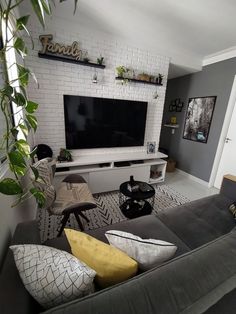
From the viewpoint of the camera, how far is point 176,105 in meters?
4.01

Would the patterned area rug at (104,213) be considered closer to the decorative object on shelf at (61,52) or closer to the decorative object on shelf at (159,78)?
the decorative object on shelf at (159,78)

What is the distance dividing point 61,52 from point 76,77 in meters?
0.35

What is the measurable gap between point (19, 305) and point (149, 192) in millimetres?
1539

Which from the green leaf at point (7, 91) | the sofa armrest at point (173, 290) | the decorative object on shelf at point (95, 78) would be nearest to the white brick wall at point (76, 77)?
the decorative object on shelf at point (95, 78)

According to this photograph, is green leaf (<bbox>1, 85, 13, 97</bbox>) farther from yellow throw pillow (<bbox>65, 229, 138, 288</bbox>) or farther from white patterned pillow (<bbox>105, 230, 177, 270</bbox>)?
white patterned pillow (<bbox>105, 230, 177, 270</bbox>)

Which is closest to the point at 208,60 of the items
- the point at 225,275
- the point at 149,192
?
the point at 149,192

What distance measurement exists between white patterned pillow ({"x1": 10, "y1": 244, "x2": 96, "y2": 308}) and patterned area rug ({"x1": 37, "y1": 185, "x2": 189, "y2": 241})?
51.1 inches

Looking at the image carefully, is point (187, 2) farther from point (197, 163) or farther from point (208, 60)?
point (197, 163)

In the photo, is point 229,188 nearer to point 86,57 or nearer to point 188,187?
point 188,187

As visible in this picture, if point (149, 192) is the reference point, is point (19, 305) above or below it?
above

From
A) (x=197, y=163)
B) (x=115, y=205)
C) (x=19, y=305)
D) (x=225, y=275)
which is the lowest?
(x=115, y=205)

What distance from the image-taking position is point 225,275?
656mm

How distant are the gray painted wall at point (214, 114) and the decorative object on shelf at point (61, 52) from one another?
2271 mm

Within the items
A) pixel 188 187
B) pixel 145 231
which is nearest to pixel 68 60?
pixel 145 231
